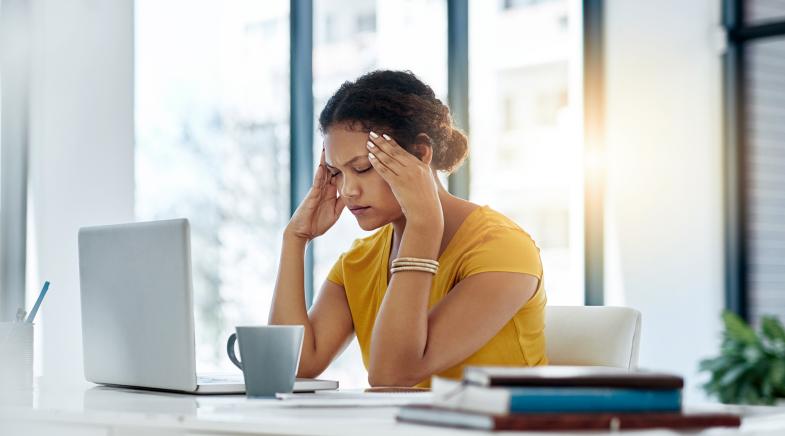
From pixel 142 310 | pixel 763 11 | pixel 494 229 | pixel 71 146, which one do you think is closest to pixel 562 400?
pixel 142 310

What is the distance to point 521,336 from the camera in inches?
70.6

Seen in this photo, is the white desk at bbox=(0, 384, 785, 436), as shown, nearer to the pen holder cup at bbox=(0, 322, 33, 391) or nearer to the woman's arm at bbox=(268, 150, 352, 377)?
the pen holder cup at bbox=(0, 322, 33, 391)

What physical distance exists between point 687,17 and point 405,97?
2.62m

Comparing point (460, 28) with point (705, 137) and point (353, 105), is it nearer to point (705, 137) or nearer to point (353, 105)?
point (705, 137)

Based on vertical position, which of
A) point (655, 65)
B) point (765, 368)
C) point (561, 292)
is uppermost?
point (655, 65)

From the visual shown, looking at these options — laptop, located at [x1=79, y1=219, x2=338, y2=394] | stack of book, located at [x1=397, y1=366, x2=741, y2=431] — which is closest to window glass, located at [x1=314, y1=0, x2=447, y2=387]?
laptop, located at [x1=79, y1=219, x2=338, y2=394]

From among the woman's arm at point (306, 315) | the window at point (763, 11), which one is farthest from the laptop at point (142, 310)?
the window at point (763, 11)

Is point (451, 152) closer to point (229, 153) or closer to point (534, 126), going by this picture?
point (229, 153)

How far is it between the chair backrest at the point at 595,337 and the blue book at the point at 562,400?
794 millimetres

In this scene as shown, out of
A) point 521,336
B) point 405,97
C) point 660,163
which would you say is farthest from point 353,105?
point 660,163

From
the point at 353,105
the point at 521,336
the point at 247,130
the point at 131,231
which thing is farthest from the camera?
the point at 247,130

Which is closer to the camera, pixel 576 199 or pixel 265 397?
pixel 265 397

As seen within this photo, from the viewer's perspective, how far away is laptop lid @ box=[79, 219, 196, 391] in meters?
1.39

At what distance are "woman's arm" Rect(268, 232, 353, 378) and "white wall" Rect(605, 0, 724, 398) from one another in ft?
7.75
